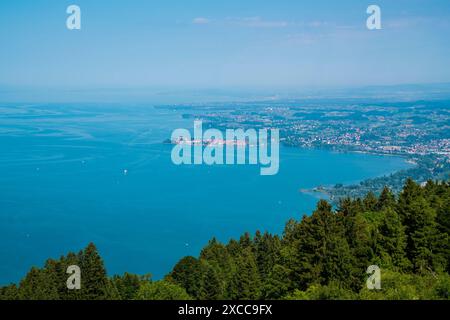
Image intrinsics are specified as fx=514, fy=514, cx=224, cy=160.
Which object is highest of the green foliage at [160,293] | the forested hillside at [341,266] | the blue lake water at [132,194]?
the forested hillside at [341,266]

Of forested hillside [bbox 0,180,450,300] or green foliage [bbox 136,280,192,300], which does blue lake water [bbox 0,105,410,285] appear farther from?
green foliage [bbox 136,280,192,300]

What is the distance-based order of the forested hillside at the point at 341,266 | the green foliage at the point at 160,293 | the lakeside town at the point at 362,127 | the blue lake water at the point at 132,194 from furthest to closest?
1. the lakeside town at the point at 362,127
2. the blue lake water at the point at 132,194
3. the green foliage at the point at 160,293
4. the forested hillside at the point at 341,266

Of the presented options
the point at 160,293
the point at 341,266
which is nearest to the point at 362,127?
the point at 160,293

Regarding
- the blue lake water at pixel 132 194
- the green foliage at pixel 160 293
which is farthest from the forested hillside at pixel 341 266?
the blue lake water at pixel 132 194

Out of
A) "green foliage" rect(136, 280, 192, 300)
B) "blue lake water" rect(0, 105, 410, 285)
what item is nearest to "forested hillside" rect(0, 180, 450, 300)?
"green foliage" rect(136, 280, 192, 300)

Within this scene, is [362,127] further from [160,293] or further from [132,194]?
[160,293]

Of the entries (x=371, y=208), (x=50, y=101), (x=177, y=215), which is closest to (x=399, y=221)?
(x=371, y=208)

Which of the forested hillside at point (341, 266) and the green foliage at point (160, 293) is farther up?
the forested hillside at point (341, 266)

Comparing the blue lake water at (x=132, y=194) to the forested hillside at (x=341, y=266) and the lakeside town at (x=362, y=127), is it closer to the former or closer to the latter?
the lakeside town at (x=362, y=127)
